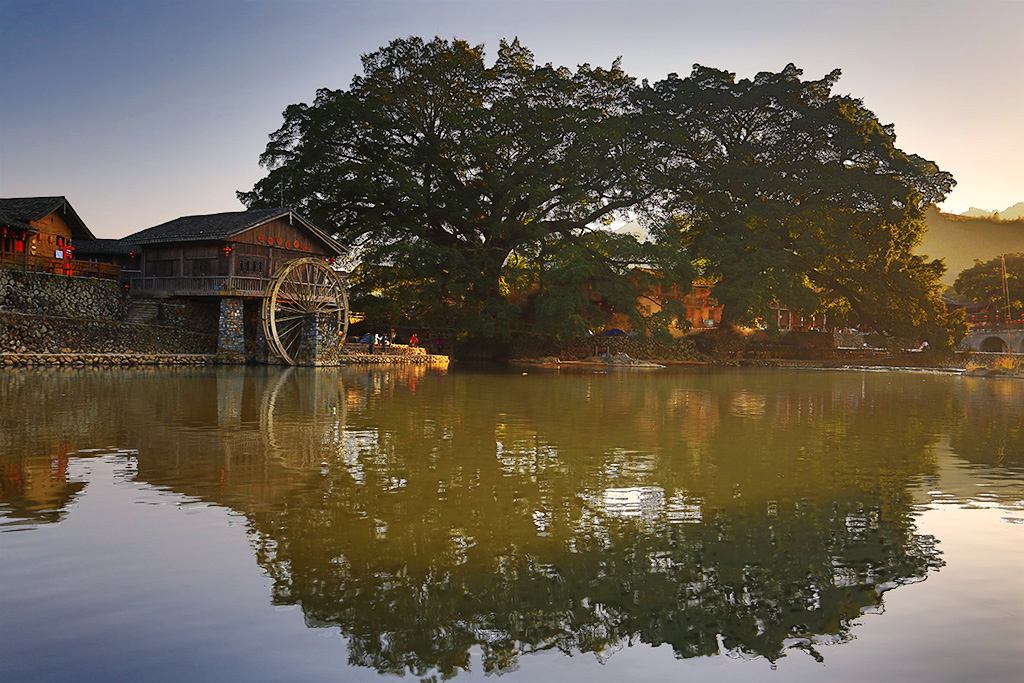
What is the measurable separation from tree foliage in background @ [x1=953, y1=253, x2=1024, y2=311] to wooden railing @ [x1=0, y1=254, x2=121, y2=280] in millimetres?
76868

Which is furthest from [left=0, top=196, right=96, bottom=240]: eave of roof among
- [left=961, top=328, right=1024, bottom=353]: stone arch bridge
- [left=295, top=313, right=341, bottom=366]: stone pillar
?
[left=961, top=328, right=1024, bottom=353]: stone arch bridge

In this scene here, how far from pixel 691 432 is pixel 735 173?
4435cm

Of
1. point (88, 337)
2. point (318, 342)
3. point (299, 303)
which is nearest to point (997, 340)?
point (318, 342)

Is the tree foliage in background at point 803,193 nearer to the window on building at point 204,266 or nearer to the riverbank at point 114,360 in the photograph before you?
the riverbank at point 114,360

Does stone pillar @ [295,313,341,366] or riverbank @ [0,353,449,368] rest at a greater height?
stone pillar @ [295,313,341,366]

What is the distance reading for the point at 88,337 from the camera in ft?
121

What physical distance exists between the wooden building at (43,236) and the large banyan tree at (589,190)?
40.4 ft

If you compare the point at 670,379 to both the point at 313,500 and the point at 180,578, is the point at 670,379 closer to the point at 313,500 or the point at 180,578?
the point at 313,500

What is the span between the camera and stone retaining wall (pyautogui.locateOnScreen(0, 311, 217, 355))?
3444 cm

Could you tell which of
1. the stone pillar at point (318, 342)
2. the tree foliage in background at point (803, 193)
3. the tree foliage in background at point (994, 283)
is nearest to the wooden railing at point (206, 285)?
the stone pillar at point (318, 342)

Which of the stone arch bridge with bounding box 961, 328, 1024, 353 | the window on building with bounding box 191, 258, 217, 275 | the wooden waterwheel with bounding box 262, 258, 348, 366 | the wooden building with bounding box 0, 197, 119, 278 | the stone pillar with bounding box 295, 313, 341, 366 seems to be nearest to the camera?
the wooden building with bounding box 0, 197, 119, 278

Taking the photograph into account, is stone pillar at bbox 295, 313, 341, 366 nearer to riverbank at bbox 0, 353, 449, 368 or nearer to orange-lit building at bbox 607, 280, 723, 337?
riverbank at bbox 0, 353, 449, 368

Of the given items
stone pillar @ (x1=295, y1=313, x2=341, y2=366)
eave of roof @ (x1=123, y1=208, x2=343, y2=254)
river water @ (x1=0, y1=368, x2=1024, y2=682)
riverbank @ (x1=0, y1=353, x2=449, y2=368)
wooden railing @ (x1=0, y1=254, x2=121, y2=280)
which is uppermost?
eave of roof @ (x1=123, y1=208, x2=343, y2=254)

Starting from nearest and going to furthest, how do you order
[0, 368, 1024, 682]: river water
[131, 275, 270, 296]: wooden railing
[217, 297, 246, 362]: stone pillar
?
1. [0, 368, 1024, 682]: river water
2. [131, 275, 270, 296]: wooden railing
3. [217, 297, 246, 362]: stone pillar
